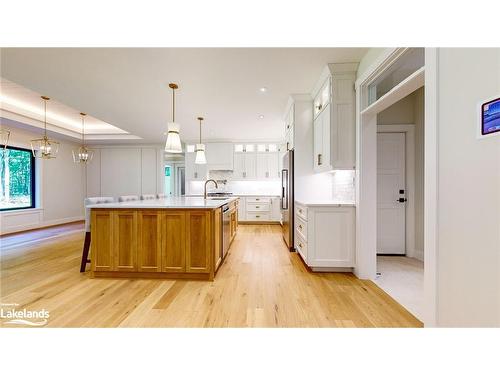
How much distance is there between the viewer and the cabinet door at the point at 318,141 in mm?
3117

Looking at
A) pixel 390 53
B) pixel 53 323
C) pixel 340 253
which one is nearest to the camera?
pixel 53 323

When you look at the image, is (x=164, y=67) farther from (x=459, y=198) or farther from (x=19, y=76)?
(x=459, y=198)

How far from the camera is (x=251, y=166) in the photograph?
6.66 metres

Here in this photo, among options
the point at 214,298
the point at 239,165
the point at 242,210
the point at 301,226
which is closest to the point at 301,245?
the point at 301,226

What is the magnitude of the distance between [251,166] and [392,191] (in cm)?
404

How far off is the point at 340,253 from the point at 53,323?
295cm

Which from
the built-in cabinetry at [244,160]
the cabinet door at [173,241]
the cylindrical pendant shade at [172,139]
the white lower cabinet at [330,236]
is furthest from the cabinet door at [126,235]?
the built-in cabinetry at [244,160]

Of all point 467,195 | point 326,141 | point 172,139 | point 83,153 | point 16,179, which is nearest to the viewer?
point 467,195

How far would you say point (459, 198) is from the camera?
4.01 ft

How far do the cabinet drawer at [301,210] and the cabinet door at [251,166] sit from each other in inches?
133

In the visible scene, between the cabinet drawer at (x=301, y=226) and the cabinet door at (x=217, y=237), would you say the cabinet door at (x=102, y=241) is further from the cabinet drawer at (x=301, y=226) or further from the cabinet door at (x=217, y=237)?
the cabinet drawer at (x=301, y=226)

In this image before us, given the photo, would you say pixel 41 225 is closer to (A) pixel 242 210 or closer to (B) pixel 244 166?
(A) pixel 242 210

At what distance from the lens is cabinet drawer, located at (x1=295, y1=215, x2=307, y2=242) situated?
113 inches
